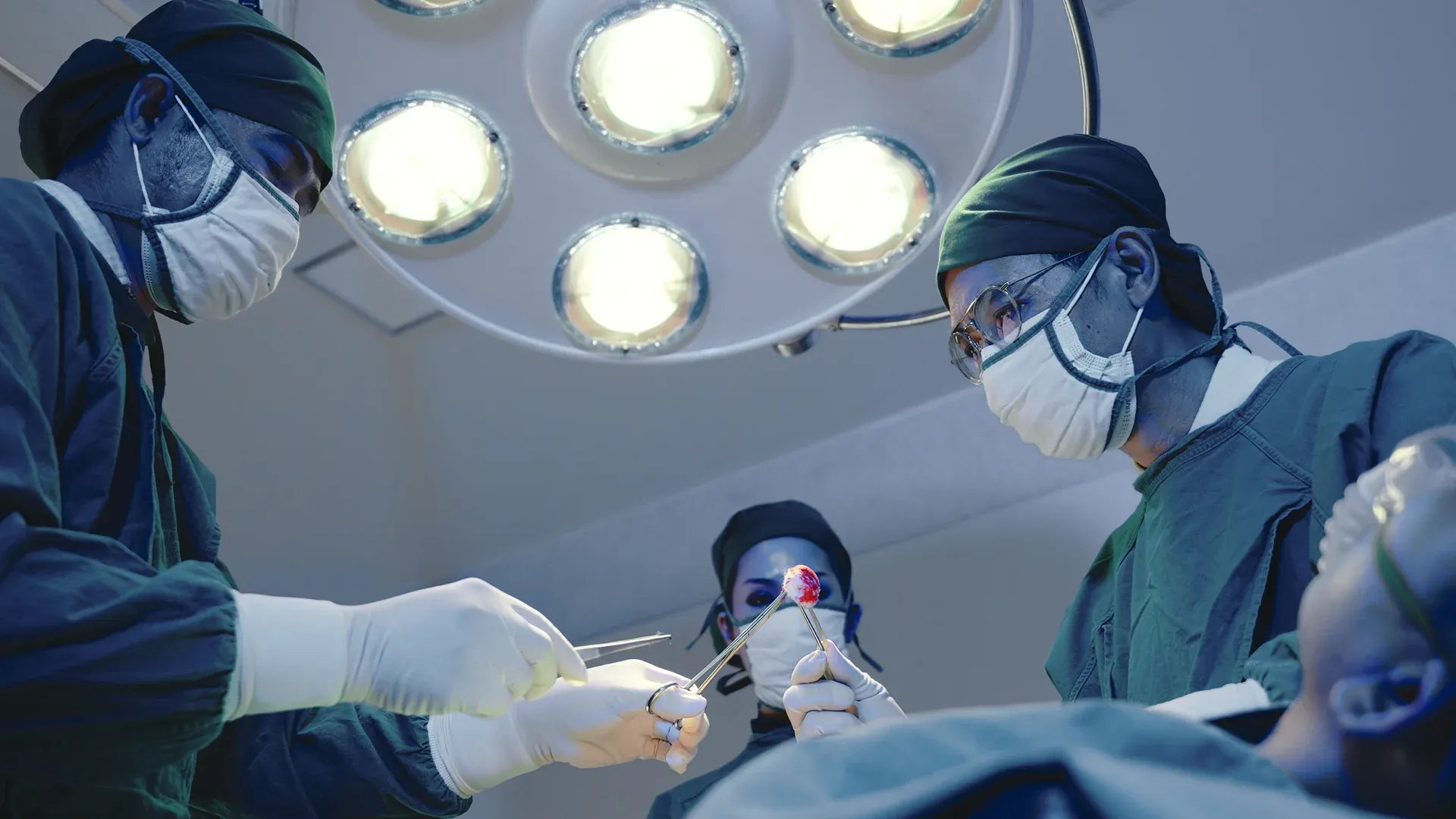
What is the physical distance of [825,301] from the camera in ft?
6.16

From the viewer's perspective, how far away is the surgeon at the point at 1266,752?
76 centimetres

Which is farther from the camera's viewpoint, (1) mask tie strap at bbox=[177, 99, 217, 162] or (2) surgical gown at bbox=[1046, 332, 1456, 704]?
(1) mask tie strap at bbox=[177, 99, 217, 162]

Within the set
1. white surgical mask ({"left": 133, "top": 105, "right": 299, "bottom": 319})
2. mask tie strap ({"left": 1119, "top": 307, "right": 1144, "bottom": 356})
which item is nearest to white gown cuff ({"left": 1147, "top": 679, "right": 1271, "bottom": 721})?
mask tie strap ({"left": 1119, "top": 307, "right": 1144, "bottom": 356})

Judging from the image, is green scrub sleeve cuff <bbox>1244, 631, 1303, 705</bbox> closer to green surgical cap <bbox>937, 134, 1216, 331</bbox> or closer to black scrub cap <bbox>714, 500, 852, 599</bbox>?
green surgical cap <bbox>937, 134, 1216, 331</bbox>

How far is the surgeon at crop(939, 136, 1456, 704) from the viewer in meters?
1.55

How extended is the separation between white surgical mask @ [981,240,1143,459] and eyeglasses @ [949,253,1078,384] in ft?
0.10

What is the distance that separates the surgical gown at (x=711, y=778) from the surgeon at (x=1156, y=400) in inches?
33.5

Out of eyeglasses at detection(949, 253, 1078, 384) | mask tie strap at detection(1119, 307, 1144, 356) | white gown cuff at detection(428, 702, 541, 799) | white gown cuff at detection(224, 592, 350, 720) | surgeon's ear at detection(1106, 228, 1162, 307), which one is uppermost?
surgeon's ear at detection(1106, 228, 1162, 307)

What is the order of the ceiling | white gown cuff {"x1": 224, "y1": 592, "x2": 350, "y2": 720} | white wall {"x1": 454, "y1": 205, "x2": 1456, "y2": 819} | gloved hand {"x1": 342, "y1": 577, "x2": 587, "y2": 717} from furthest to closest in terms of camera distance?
white wall {"x1": 454, "y1": 205, "x2": 1456, "y2": 819}
the ceiling
gloved hand {"x1": 342, "y1": 577, "x2": 587, "y2": 717}
white gown cuff {"x1": 224, "y1": 592, "x2": 350, "y2": 720}

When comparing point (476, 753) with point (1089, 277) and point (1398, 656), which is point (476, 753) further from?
point (1398, 656)

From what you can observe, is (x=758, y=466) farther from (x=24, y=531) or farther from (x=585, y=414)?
(x=24, y=531)

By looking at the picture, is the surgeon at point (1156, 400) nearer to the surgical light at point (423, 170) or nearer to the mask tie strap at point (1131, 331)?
the mask tie strap at point (1131, 331)

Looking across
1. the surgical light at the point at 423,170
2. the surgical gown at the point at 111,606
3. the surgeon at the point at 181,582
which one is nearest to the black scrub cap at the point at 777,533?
the surgeon at the point at 181,582

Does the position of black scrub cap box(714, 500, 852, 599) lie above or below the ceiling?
below
